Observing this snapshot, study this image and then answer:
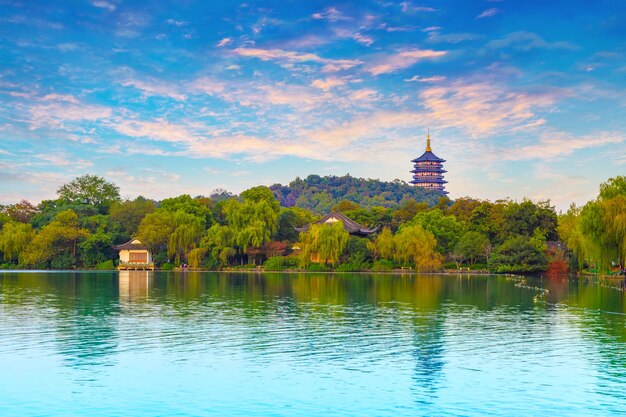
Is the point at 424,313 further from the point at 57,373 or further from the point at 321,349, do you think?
the point at 57,373

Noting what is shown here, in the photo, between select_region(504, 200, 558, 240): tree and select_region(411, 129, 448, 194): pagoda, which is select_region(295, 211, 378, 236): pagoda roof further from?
select_region(411, 129, 448, 194): pagoda

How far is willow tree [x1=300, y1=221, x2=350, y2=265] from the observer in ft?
167

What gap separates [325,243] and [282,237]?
31.7 ft

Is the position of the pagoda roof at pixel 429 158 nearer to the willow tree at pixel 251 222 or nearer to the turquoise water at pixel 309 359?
the willow tree at pixel 251 222

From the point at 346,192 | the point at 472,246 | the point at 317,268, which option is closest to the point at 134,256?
the point at 317,268

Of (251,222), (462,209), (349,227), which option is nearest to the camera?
(251,222)

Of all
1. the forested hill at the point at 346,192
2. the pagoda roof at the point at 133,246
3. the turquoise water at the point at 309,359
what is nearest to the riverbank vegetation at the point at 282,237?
the pagoda roof at the point at 133,246

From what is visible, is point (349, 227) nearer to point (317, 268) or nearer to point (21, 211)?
point (317, 268)

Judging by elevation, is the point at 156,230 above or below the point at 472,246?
above

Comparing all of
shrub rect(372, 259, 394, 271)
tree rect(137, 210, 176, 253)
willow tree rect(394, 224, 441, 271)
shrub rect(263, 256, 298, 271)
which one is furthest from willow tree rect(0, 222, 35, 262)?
willow tree rect(394, 224, 441, 271)

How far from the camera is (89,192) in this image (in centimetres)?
7194

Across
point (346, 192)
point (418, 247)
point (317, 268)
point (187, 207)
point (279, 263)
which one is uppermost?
point (346, 192)

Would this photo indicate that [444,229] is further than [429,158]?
No

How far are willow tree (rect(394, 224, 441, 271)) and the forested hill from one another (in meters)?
59.4
